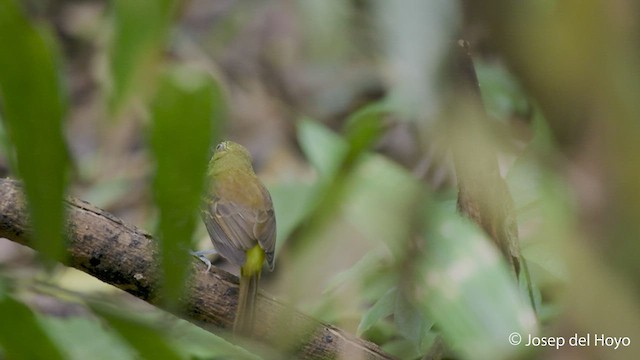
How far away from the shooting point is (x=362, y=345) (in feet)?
4.81

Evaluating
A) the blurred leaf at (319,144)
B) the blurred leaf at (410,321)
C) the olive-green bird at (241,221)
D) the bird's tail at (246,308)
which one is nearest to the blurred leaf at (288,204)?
the blurred leaf at (319,144)

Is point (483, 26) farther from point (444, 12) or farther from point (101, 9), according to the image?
point (101, 9)

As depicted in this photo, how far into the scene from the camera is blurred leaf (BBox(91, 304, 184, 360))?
2.50 feet

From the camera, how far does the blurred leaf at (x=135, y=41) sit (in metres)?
0.72

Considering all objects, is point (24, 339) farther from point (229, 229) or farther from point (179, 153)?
point (229, 229)

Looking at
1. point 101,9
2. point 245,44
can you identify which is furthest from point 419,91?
point 101,9

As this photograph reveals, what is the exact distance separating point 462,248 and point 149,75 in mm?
393

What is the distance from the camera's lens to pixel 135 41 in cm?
78

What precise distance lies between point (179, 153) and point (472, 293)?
1.65 feet

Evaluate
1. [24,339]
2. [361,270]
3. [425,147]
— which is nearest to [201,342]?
[24,339]

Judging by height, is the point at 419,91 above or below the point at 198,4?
below

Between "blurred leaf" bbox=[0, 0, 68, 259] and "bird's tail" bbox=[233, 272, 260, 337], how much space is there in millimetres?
740

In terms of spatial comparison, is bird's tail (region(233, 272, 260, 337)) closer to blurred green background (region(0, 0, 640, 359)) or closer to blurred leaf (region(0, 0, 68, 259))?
blurred green background (region(0, 0, 640, 359))

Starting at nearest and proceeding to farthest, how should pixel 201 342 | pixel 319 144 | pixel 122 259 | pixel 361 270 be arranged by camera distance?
pixel 201 342
pixel 122 259
pixel 361 270
pixel 319 144
